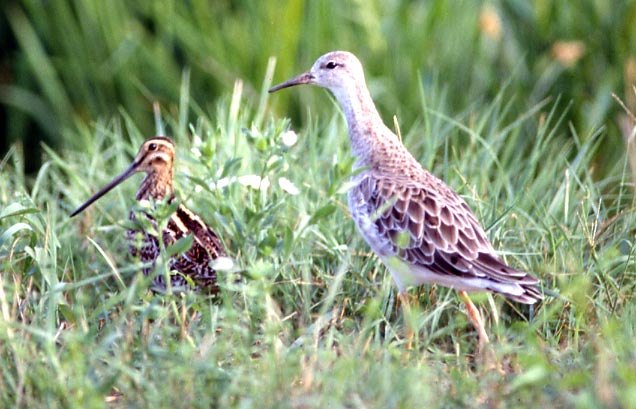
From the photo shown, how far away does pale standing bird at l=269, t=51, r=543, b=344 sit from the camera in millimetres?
4797

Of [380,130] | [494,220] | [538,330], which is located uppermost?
[380,130]

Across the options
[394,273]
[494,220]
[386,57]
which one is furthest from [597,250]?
[386,57]

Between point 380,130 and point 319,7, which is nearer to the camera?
point 380,130

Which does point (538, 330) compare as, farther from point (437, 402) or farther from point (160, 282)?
point (160, 282)

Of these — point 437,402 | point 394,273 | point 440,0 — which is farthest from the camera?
point 440,0

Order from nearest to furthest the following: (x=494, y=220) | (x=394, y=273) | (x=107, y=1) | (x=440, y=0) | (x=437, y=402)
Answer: (x=437, y=402)
(x=394, y=273)
(x=494, y=220)
(x=440, y=0)
(x=107, y=1)

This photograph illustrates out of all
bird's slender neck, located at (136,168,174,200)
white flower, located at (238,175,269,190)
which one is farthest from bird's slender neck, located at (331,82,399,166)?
bird's slender neck, located at (136,168,174,200)

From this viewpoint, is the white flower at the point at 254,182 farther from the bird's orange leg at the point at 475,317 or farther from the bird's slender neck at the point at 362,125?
the bird's orange leg at the point at 475,317

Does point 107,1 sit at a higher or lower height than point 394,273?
higher

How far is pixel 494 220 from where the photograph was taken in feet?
18.0

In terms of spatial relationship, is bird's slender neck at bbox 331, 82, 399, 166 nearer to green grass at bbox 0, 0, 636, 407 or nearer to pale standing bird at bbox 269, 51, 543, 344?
pale standing bird at bbox 269, 51, 543, 344

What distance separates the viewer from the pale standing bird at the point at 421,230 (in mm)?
4797

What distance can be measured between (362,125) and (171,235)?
45.8 inches

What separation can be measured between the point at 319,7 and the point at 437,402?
5.06 m
